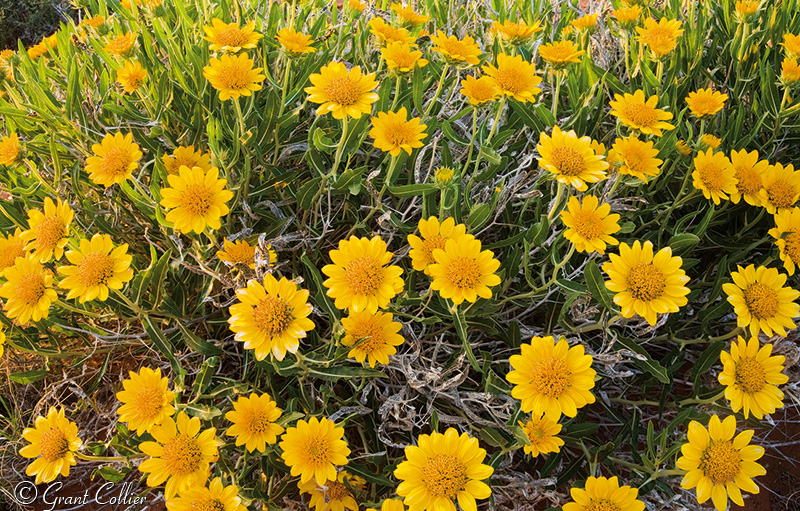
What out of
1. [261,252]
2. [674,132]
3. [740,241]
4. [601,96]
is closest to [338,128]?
[261,252]

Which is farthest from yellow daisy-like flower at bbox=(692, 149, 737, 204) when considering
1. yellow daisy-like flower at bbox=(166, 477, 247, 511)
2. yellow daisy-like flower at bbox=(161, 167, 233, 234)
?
yellow daisy-like flower at bbox=(166, 477, 247, 511)

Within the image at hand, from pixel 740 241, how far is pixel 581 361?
3.33ft

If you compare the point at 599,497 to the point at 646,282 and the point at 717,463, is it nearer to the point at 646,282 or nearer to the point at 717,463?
the point at 717,463

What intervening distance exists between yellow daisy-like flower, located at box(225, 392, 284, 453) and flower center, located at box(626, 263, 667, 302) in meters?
0.89

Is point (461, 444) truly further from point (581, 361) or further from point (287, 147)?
point (287, 147)

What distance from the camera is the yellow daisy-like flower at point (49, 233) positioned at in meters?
1.30

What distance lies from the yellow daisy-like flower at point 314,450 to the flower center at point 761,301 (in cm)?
107

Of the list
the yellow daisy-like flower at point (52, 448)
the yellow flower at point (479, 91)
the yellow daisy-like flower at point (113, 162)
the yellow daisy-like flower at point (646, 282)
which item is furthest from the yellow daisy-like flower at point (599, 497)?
the yellow daisy-like flower at point (113, 162)

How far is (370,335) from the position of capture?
1.25 m

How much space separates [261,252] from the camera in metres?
1.26

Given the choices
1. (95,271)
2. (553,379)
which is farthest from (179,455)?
(553,379)

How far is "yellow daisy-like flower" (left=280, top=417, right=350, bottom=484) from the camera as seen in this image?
3.91 ft

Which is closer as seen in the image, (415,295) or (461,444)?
(461,444)

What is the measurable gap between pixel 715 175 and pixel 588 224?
0.48m
